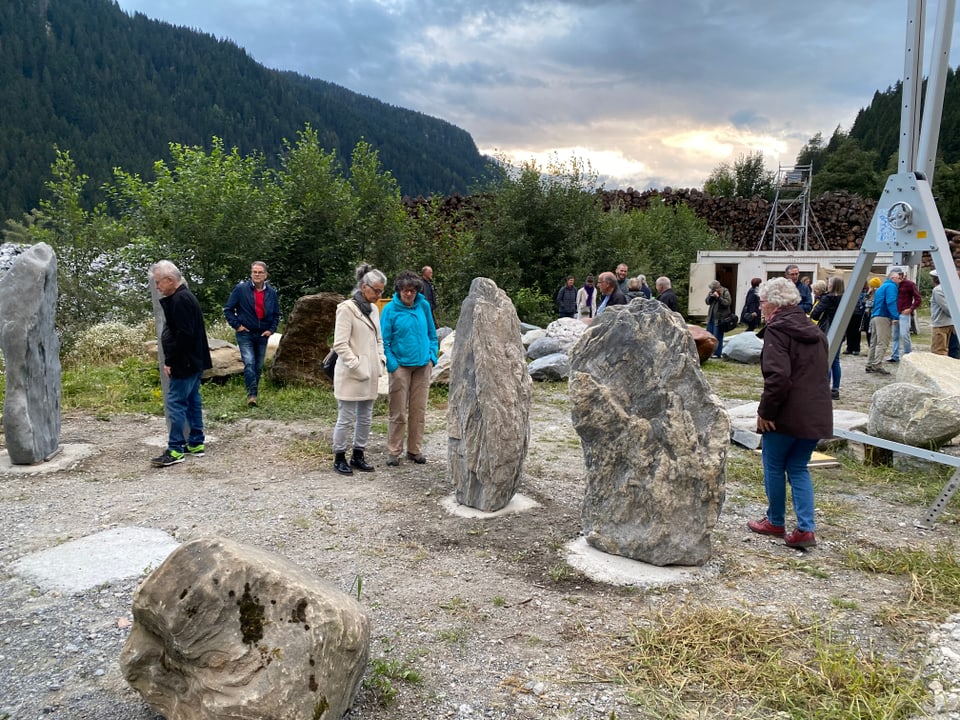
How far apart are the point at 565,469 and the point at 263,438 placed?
3464 mm

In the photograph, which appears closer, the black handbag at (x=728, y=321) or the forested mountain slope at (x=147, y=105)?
the black handbag at (x=728, y=321)

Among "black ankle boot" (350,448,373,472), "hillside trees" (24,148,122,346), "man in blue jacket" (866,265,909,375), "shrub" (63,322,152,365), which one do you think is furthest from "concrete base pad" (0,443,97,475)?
"man in blue jacket" (866,265,909,375)

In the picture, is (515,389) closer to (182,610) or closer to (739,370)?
(182,610)

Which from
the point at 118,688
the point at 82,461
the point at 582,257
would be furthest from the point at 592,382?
the point at 582,257

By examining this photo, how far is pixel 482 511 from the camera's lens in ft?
17.1

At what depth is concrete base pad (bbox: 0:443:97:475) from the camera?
6.12 m

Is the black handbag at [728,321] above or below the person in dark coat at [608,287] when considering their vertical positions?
below

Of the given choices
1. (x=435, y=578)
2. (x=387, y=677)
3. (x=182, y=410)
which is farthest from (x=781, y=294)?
(x=182, y=410)

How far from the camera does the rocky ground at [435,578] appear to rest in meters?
2.99

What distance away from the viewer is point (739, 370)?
40.6ft

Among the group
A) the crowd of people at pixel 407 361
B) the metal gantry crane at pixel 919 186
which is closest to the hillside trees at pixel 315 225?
the crowd of people at pixel 407 361

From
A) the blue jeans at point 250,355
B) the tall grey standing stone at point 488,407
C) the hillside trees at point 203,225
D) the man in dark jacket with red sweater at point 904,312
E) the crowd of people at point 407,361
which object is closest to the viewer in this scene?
the crowd of people at point 407,361

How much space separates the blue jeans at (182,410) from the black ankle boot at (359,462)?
5.70 ft

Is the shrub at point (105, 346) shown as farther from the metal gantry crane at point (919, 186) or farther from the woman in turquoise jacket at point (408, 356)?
the metal gantry crane at point (919, 186)
